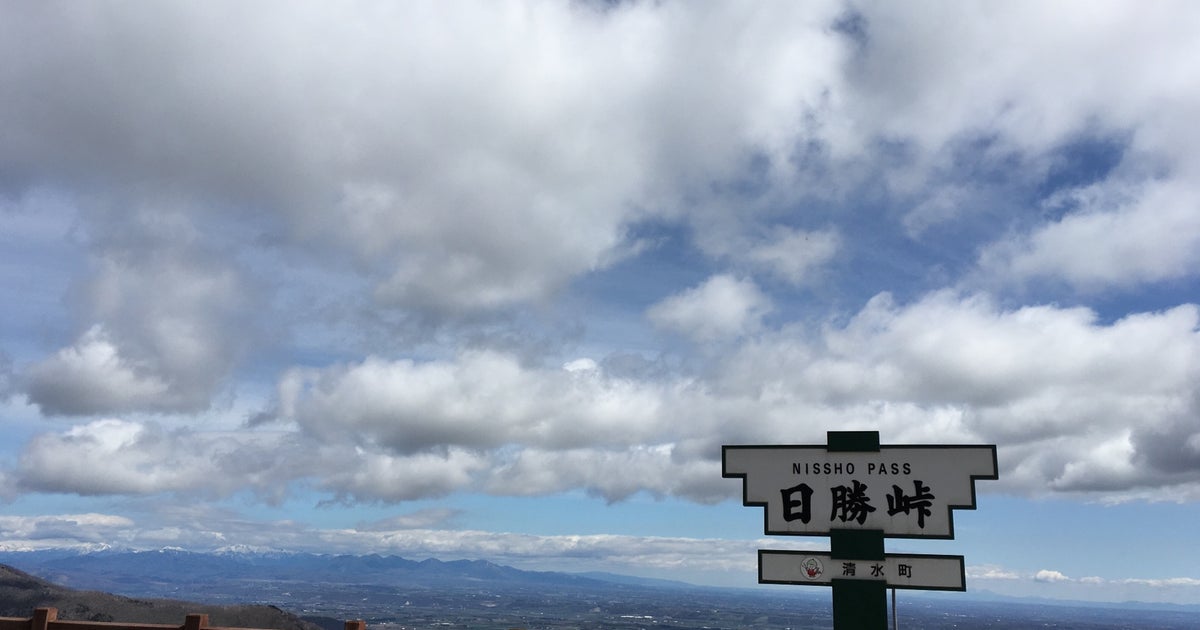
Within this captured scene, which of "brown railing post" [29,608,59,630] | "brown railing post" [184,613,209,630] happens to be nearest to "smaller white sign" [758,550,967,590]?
"brown railing post" [184,613,209,630]

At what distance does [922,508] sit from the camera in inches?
622

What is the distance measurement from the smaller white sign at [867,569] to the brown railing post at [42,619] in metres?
12.1

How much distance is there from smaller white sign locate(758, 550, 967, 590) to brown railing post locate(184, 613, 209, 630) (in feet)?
32.3

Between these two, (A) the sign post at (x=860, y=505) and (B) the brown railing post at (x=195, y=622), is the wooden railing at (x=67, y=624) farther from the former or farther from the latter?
(A) the sign post at (x=860, y=505)

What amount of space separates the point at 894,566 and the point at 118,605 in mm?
185681

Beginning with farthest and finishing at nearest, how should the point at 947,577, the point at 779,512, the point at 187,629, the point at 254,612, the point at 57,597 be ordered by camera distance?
1. the point at 57,597
2. the point at 254,612
3. the point at 779,512
4. the point at 947,577
5. the point at 187,629

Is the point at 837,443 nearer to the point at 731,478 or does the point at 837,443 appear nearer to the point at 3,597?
the point at 731,478

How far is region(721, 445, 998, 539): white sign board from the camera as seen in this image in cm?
1568

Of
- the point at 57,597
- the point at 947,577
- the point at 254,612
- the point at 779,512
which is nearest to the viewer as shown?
the point at 947,577

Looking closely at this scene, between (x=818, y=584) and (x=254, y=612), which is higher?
(x=818, y=584)

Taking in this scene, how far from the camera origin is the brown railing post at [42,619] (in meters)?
12.2

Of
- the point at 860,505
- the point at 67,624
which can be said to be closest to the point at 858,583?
the point at 860,505

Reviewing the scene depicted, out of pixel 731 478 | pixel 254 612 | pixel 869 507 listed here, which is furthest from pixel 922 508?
pixel 254 612

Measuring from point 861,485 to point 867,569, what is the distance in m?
1.61
